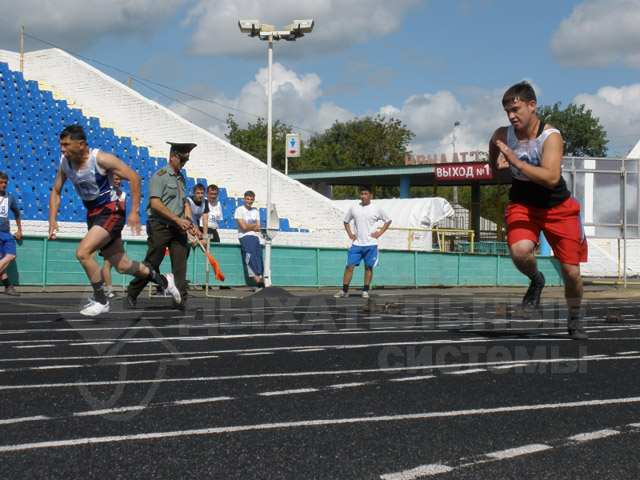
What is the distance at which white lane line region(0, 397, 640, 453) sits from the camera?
3164mm

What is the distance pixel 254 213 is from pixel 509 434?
1346 cm

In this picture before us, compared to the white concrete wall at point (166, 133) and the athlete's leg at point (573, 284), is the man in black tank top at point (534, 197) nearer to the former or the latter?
the athlete's leg at point (573, 284)

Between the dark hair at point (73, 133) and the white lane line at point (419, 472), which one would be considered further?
the dark hair at point (73, 133)

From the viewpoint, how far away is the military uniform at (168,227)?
9.72 meters

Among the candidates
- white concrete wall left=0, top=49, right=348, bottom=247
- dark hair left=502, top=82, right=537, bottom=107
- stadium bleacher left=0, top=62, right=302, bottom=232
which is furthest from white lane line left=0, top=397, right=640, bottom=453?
white concrete wall left=0, top=49, right=348, bottom=247

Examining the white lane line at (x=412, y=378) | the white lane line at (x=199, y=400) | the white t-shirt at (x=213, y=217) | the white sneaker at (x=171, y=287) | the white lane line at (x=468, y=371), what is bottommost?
the white lane line at (x=199, y=400)

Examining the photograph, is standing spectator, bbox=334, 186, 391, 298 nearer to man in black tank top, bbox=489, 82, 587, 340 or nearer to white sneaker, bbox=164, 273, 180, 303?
white sneaker, bbox=164, 273, 180, 303

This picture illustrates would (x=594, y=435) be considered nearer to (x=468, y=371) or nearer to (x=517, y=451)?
(x=517, y=451)

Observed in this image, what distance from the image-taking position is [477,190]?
49000mm

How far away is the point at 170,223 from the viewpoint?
9.80 m

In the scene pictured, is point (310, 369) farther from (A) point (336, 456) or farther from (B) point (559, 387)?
(A) point (336, 456)

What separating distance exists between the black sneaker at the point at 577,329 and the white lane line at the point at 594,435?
353cm

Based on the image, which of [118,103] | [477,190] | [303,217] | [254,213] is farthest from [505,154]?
[477,190]

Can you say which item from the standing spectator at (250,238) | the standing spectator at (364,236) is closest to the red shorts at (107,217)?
the standing spectator at (364,236)
